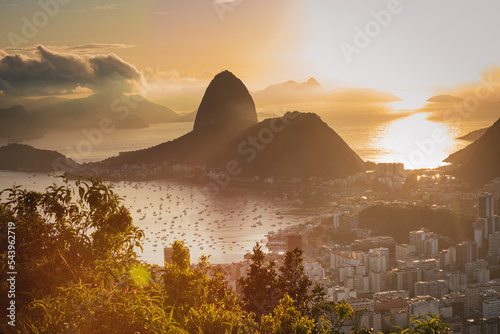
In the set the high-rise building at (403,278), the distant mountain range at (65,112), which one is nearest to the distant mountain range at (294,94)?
the distant mountain range at (65,112)

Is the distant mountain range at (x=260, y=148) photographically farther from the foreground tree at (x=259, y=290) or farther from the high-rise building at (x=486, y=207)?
the foreground tree at (x=259, y=290)

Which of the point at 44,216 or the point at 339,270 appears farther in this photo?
the point at 339,270

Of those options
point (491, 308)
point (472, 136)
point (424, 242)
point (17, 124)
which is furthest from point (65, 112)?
point (472, 136)

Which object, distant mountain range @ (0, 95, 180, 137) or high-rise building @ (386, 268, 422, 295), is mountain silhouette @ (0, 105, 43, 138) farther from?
high-rise building @ (386, 268, 422, 295)

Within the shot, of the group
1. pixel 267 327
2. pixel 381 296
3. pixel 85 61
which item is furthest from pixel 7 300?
pixel 85 61

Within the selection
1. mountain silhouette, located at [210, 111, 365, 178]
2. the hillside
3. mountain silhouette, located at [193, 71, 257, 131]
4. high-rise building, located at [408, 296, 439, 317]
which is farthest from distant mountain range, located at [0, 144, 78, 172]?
high-rise building, located at [408, 296, 439, 317]

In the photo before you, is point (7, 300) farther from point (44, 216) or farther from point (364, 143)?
point (364, 143)
